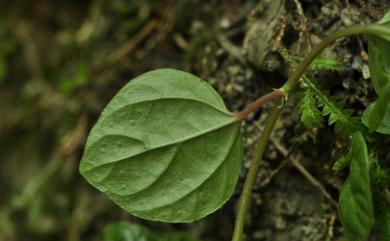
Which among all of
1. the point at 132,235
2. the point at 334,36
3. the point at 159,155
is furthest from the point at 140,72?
the point at 334,36

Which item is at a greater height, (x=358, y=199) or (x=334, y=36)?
(x=334, y=36)

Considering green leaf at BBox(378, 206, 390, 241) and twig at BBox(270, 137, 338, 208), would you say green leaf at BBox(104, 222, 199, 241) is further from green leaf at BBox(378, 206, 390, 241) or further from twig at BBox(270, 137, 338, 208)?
green leaf at BBox(378, 206, 390, 241)

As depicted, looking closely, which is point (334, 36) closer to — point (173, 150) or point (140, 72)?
point (173, 150)

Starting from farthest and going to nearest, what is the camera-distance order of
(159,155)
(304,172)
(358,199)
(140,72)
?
1. (140,72)
2. (304,172)
3. (159,155)
4. (358,199)

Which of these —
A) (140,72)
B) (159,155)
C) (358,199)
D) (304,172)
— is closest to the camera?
(358,199)

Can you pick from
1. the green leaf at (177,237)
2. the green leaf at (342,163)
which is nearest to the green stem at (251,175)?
the green leaf at (342,163)

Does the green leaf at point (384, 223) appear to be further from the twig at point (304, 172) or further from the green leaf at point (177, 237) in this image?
the green leaf at point (177, 237)
